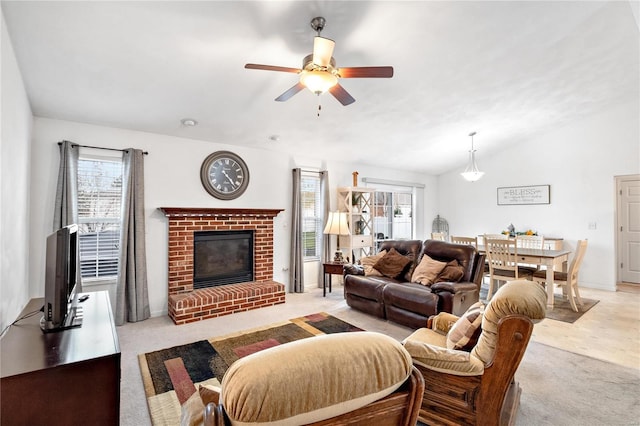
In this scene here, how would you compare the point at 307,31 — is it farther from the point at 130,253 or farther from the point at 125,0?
the point at 130,253

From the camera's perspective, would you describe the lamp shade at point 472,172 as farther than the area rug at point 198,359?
Yes

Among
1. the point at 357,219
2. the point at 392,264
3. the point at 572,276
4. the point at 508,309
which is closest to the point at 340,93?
the point at 508,309

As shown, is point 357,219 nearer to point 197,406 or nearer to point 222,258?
point 222,258

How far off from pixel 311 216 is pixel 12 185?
4053mm

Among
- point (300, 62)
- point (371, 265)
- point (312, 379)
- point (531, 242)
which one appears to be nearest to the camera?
Answer: point (312, 379)

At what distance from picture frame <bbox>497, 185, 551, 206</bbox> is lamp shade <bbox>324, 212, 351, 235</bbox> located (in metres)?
3.85

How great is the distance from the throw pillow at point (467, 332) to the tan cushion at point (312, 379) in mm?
1289

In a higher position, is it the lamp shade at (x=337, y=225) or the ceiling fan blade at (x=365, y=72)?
the ceiling fan blade at (x=365, y=72)

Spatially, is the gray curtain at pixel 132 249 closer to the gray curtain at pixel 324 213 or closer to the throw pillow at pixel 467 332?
the gray curtain at pixel 324 213

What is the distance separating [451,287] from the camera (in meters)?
3.36

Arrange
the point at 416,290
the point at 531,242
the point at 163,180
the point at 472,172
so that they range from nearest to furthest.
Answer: the point at 416,290 → the point at 163,180 → the point at 472,172 → the point at 531,242

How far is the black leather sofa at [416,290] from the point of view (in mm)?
3379

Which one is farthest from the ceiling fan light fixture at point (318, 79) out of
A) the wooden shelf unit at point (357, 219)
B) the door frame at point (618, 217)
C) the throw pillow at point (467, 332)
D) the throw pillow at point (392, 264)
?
the door frame at point (618, 217)

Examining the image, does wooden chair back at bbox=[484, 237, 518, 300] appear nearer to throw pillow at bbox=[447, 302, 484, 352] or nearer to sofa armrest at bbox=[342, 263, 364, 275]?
sofa armrest at bbox=[342, 263, 364, 275]
